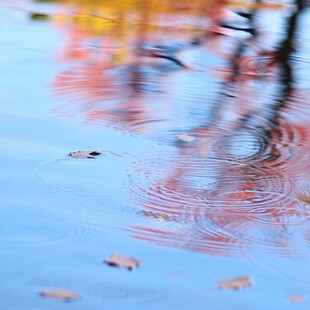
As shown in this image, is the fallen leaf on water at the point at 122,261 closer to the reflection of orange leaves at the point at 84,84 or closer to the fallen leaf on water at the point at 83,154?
the fallen leaf on water at the point at 83,154

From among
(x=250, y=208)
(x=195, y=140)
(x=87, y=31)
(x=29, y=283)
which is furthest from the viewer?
(x=87, y=31)

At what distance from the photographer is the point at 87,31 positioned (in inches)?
227

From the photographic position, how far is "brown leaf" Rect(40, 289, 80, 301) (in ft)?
6.74

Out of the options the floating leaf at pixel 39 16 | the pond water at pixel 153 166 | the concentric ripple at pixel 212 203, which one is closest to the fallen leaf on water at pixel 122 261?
the pond water at pixel 153 166

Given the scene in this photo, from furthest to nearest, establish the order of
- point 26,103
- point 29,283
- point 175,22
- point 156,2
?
point 156,2 → point 175,22 → point 26,103 → point 29,283

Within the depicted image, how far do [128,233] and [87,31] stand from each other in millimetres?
3491

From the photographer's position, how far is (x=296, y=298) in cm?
216

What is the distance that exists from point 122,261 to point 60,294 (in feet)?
0.87

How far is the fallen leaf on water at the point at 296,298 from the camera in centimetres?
214

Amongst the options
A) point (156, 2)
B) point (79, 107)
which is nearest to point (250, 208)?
point (79, 107)

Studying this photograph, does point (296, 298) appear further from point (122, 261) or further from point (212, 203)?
point (212, 203)

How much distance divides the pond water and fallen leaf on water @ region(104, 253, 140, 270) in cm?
2

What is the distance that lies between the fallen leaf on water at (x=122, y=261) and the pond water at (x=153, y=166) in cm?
2

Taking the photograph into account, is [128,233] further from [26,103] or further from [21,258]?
[26,103]
